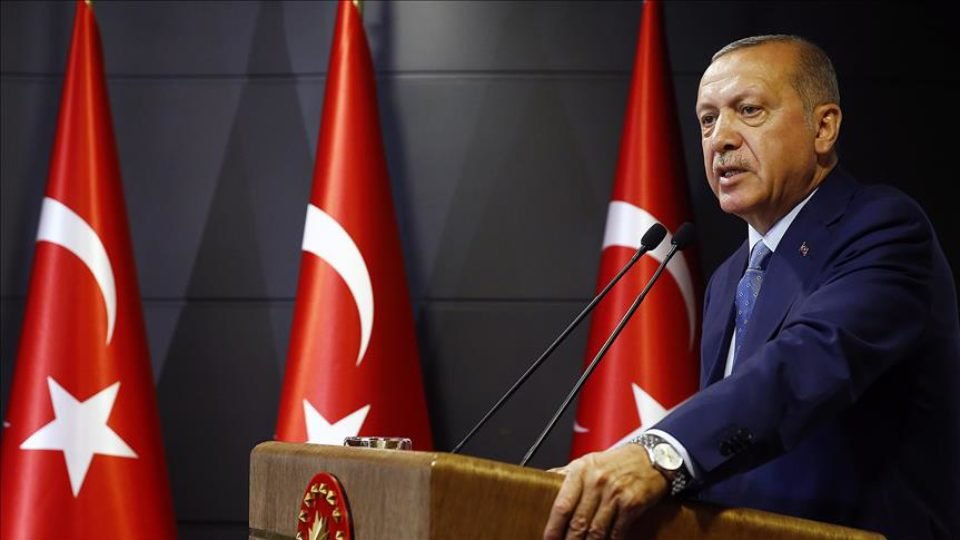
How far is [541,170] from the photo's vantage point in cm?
411

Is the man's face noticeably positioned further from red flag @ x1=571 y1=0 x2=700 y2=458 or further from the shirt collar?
red flag @ x1=571 y1=0 x2=700 y2=458

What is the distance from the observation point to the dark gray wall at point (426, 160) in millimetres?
4055

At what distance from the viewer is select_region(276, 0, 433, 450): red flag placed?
3.52 meters

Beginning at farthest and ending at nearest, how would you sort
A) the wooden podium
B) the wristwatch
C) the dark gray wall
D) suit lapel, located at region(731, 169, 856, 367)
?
the dark gray wall < suit lapel, located at region(731, 169, 856, 367) < the wristwatch < the wooden podium

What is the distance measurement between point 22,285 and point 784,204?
3.00 m

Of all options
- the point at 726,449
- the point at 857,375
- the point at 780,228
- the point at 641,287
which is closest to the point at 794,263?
the point at 780,228

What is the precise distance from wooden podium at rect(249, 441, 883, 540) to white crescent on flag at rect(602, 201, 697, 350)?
7.30ft

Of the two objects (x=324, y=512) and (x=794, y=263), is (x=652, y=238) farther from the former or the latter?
(x=324, y=512)

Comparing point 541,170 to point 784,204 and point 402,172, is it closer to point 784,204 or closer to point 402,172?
point 402,172

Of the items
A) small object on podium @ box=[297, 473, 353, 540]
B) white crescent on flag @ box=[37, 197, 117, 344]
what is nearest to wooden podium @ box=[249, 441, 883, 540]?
small object on podium @ box=[297, 473, 353, 540]

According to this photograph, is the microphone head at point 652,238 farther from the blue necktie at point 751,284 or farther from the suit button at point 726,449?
the suit button at point 726,449

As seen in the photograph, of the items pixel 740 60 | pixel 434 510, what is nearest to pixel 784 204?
pixel 740 60

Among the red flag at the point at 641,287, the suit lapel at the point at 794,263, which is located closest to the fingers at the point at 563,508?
the suit lapel at the point at 794,263

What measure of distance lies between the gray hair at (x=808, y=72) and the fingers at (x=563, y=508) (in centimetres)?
85
